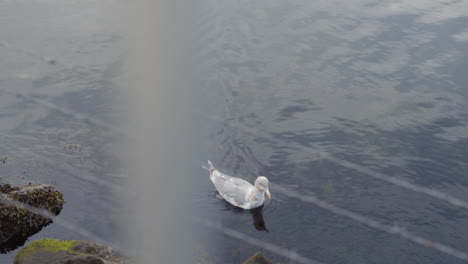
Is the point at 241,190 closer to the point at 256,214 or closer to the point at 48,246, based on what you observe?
the point at 256,214

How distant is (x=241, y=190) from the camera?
11852 millimetres

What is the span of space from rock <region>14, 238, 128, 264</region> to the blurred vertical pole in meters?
0.66

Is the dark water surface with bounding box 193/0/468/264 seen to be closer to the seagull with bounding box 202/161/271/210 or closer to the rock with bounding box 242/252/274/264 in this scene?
the seagull with bounding box 202/161/271/210

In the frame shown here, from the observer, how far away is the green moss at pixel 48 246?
9648 mm

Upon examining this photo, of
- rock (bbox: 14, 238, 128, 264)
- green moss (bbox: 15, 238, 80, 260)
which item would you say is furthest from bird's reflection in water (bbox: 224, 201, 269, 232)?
green moss (bbox: 15, 238, 80, 260)

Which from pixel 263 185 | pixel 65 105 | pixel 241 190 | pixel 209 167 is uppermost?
pixel 65 105

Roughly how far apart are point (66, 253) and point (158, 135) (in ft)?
17.3

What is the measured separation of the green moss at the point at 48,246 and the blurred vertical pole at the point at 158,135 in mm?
1325

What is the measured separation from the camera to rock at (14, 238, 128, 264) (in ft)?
30.1

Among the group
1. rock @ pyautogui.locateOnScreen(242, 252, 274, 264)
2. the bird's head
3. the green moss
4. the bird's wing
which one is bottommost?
the bird's wing

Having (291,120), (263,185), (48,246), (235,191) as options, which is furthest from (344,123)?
(48,246)

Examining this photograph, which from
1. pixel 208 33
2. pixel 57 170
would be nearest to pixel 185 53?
pixel 208 33

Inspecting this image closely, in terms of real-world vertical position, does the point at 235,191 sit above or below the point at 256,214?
above

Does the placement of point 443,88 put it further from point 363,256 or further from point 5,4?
point 5,4
